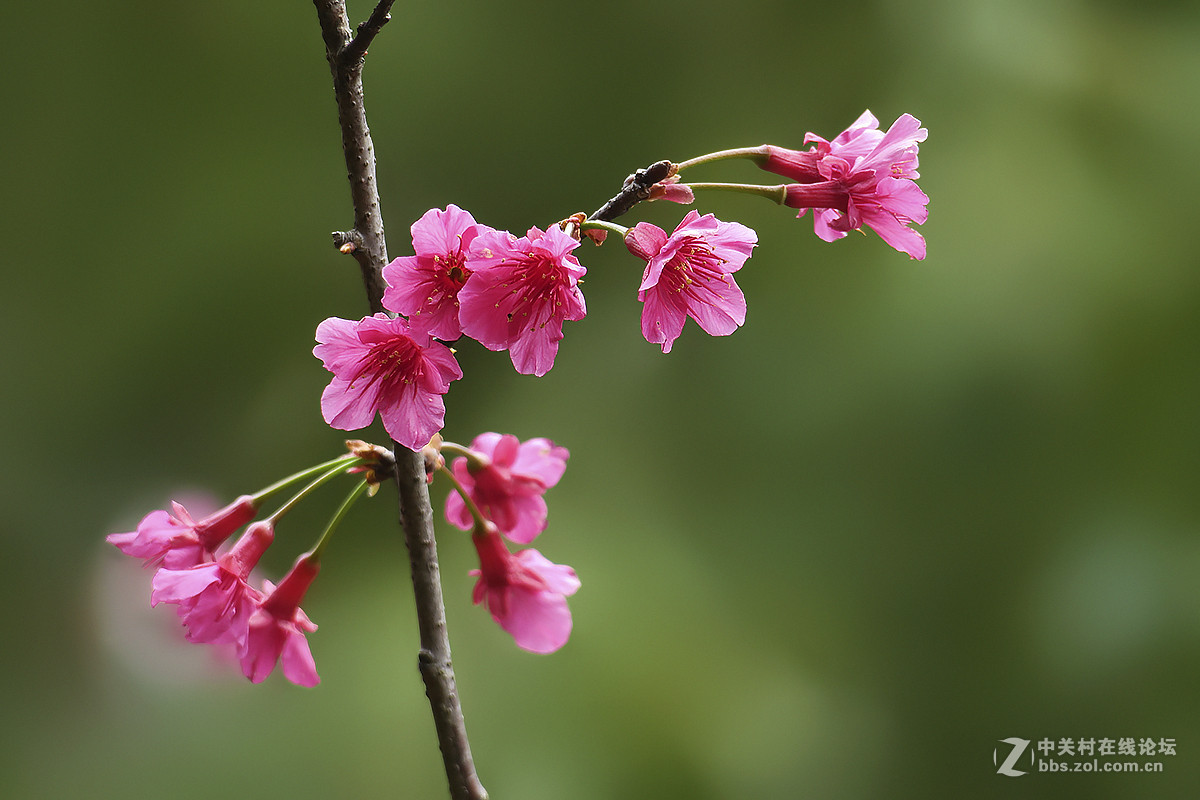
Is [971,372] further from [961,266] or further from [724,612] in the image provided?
[724,612]

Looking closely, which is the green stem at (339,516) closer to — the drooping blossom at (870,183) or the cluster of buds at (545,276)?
the cluster of buds at (545,276)

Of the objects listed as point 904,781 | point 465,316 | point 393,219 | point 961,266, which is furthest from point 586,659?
point 465,316

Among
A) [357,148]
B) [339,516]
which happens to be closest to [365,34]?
[357,148]
